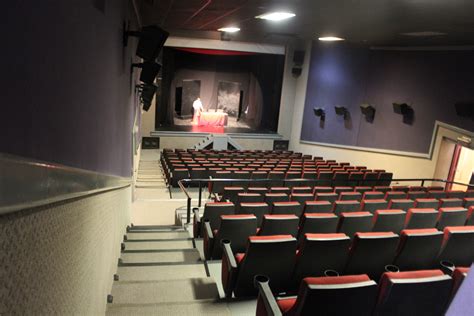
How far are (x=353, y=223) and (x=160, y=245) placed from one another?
267 centimetres

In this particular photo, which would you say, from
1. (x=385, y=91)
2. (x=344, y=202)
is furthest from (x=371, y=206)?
(x=385, y=91)

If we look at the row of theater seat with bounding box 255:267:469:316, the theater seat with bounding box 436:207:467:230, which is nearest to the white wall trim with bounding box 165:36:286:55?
the theater seat with bounding box 436:207:467:230

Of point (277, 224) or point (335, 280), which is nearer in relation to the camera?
point (335, 280)

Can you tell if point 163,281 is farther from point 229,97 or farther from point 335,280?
point 229,97

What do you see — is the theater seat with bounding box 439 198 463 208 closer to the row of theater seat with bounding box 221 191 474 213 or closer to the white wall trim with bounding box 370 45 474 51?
the row of theater seat with bounding box 221 191 474 213

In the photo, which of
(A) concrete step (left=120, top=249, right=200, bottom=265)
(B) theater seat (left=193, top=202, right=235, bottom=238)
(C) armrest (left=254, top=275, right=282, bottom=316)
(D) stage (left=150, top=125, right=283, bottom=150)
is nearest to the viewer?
(C) armrest (left=254, top=275, right=282, bottom=316)

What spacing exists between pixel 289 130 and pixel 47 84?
15.8m

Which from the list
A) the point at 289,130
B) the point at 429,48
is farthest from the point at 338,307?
the point at 289,130

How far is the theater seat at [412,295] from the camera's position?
83.9 inches

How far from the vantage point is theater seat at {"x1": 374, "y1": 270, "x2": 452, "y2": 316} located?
2131 millimetres

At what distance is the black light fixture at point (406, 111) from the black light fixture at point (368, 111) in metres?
0.98

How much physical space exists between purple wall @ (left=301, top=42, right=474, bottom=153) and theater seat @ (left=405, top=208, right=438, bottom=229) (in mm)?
7053

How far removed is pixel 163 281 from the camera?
3209mm

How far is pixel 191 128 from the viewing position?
17.0m
